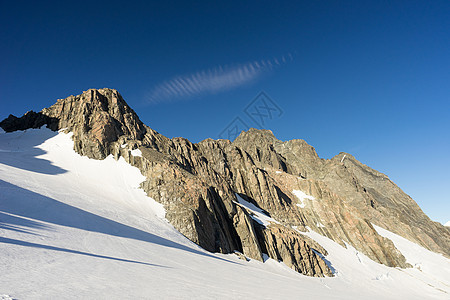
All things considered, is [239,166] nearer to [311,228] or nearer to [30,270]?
[311,228]

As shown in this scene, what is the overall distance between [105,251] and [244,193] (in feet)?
192

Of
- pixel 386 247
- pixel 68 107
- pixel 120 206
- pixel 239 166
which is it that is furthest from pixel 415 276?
pixel 68 107

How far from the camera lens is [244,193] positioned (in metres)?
69.4

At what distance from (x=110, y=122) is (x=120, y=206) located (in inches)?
1168

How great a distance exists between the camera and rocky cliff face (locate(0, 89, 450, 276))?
3641 centimetres

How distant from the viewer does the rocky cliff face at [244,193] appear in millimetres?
36406

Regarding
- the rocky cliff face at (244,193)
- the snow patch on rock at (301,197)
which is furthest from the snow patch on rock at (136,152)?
the snow patch on rock at (301,197)

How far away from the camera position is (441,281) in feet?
202

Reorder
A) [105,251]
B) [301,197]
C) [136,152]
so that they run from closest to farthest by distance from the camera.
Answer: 1. [105,251]
2. [136,152]
3. [301,197]

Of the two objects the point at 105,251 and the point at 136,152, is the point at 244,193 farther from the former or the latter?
the point at 105,251

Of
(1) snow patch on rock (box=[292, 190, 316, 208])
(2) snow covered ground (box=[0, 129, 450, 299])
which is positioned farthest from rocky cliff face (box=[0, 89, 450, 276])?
(2) snow covered ground (box=[0, 129, 450, 299])

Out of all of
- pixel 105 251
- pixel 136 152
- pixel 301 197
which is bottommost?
pixel 105 251

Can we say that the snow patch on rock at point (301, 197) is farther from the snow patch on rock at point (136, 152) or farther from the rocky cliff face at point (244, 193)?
the snow patch on rock at point (136, 152)

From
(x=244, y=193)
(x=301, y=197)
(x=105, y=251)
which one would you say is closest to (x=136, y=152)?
(x=105, y=251)
